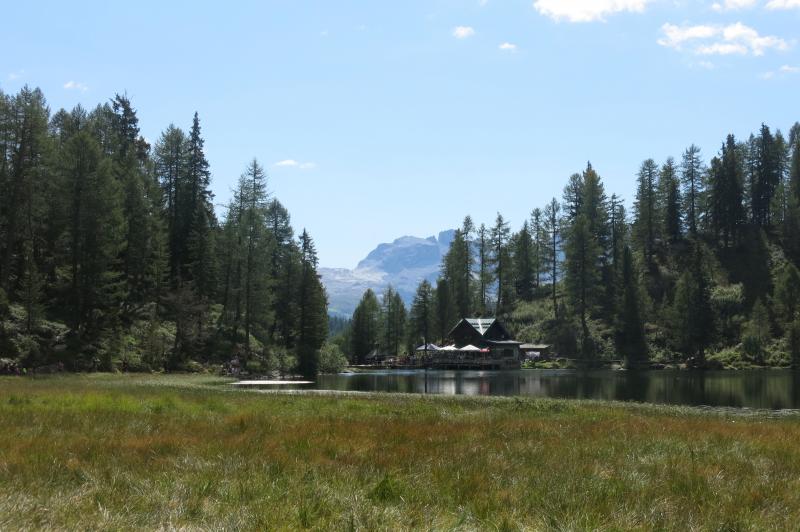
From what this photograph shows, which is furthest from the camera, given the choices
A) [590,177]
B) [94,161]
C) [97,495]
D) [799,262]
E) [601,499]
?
[590,177]

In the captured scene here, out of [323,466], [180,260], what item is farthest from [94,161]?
[323,466]

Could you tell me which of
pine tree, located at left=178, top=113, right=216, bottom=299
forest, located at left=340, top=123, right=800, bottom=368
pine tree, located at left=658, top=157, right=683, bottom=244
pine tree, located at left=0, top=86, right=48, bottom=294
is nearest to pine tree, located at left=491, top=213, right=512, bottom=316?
forest, located at left=340, top=123, right=800, bottom=368

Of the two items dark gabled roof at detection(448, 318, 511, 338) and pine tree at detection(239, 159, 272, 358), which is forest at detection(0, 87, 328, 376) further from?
dark gabled roof at detection(448, 318, 511, 338)

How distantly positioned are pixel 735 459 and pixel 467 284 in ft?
384

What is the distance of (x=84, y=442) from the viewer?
12.9 m

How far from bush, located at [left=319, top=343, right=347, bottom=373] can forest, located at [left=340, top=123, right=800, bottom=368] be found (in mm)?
33146

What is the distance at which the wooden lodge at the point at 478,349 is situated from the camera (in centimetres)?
10506

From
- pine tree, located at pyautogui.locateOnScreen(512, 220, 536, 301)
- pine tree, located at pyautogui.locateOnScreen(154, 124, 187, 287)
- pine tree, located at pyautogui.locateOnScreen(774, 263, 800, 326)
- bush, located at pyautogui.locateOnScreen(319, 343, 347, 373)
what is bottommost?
bush, located at pyautogui.locateOnScreen(319, 343, 347, 373)

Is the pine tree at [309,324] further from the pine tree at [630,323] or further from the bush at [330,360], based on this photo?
the pine tree at [630,323]

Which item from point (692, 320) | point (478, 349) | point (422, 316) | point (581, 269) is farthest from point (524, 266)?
point (692, 320)

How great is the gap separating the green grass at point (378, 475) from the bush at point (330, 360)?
209 ft

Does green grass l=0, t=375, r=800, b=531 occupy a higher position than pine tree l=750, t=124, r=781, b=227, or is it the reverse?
pine tree l=750, t=124, r=781, b=227

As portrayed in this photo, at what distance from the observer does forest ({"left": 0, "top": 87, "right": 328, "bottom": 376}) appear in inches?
2121

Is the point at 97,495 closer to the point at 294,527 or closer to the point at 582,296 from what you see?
the point at 294,527
